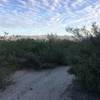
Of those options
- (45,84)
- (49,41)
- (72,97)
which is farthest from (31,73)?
(72,97)

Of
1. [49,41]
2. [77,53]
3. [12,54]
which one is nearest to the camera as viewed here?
[77,53]

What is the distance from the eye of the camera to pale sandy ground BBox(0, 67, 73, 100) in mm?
12125

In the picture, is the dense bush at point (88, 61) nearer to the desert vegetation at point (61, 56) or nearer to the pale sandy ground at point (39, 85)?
the desert vegetation at point (61, 56)

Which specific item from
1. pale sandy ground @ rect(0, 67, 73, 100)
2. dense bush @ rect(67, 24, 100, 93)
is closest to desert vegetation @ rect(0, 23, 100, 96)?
dense bush @ rect(67, 24, 100, 93)

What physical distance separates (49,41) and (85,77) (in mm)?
9138

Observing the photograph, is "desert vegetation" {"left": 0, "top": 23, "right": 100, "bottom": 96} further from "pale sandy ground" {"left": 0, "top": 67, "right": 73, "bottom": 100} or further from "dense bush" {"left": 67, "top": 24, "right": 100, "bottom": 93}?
"pale sandy ground" {"left": 0, "top": 67, "right": 73, "bottom": 100}

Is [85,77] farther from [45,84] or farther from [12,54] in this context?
[12,54]

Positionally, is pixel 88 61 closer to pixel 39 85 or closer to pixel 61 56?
pixel 39 85

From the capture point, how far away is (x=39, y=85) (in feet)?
44.4

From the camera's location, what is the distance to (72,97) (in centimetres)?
1113

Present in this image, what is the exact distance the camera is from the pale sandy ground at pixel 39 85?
1212cm

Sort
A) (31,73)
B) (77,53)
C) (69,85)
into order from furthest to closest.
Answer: (31,73) < (69,85) < (77,53)

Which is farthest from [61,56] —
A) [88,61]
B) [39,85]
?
[88,61]

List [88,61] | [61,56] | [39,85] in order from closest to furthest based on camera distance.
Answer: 1. [88,61]
2. [39,85]
3. [61,56]
